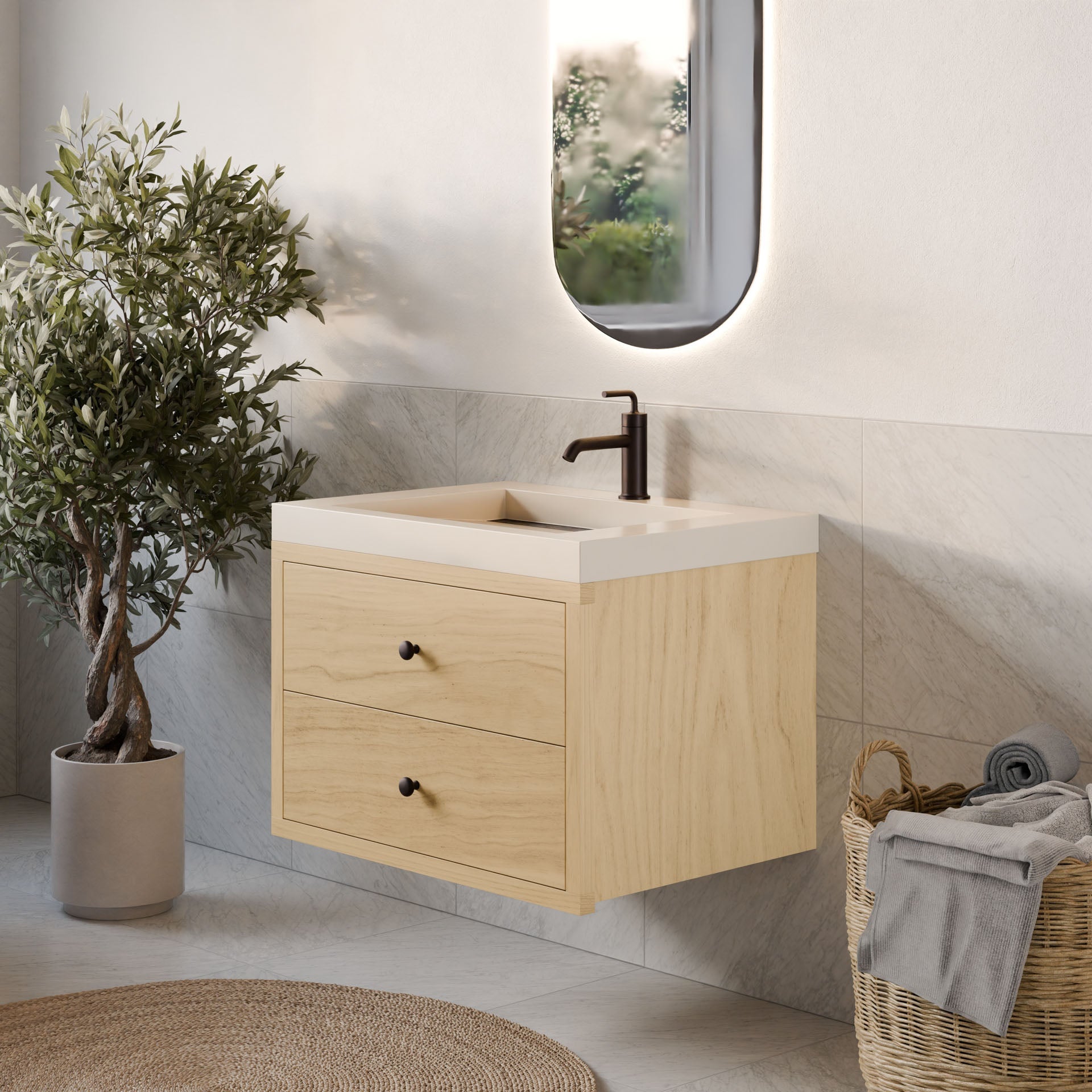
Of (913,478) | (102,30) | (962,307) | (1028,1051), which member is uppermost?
(102,30)

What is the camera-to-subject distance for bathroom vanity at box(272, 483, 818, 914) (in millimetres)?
2328

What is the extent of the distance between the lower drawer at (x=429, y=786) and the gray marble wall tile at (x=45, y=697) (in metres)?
1.48

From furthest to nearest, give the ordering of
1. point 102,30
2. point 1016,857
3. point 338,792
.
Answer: point 102,30 < point 338,792 < point 1016,857

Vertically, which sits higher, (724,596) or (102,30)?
(102,30)

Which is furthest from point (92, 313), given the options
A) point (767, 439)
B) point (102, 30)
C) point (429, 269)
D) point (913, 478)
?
point (913, 478)

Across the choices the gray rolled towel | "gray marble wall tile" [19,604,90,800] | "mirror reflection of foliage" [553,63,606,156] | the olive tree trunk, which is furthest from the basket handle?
"gray marble wall tile" [19,604,90,800]

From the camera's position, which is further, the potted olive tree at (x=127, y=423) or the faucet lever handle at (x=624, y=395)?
the potted olive tree at (x=127, y=423)

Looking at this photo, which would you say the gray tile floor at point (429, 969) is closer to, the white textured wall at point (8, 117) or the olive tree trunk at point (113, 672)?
the olive tree trunk at point (113, 672)

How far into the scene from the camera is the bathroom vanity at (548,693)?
233 cm

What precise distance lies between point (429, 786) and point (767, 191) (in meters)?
1.09

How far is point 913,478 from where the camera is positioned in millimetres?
2504

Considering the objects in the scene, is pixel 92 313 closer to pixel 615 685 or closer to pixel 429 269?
pixel 429 269

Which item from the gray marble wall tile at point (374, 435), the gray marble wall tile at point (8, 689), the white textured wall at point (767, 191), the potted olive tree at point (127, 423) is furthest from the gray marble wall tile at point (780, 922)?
the gray marble wall tile at point (8, 689)

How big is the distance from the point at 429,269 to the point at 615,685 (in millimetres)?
1186
